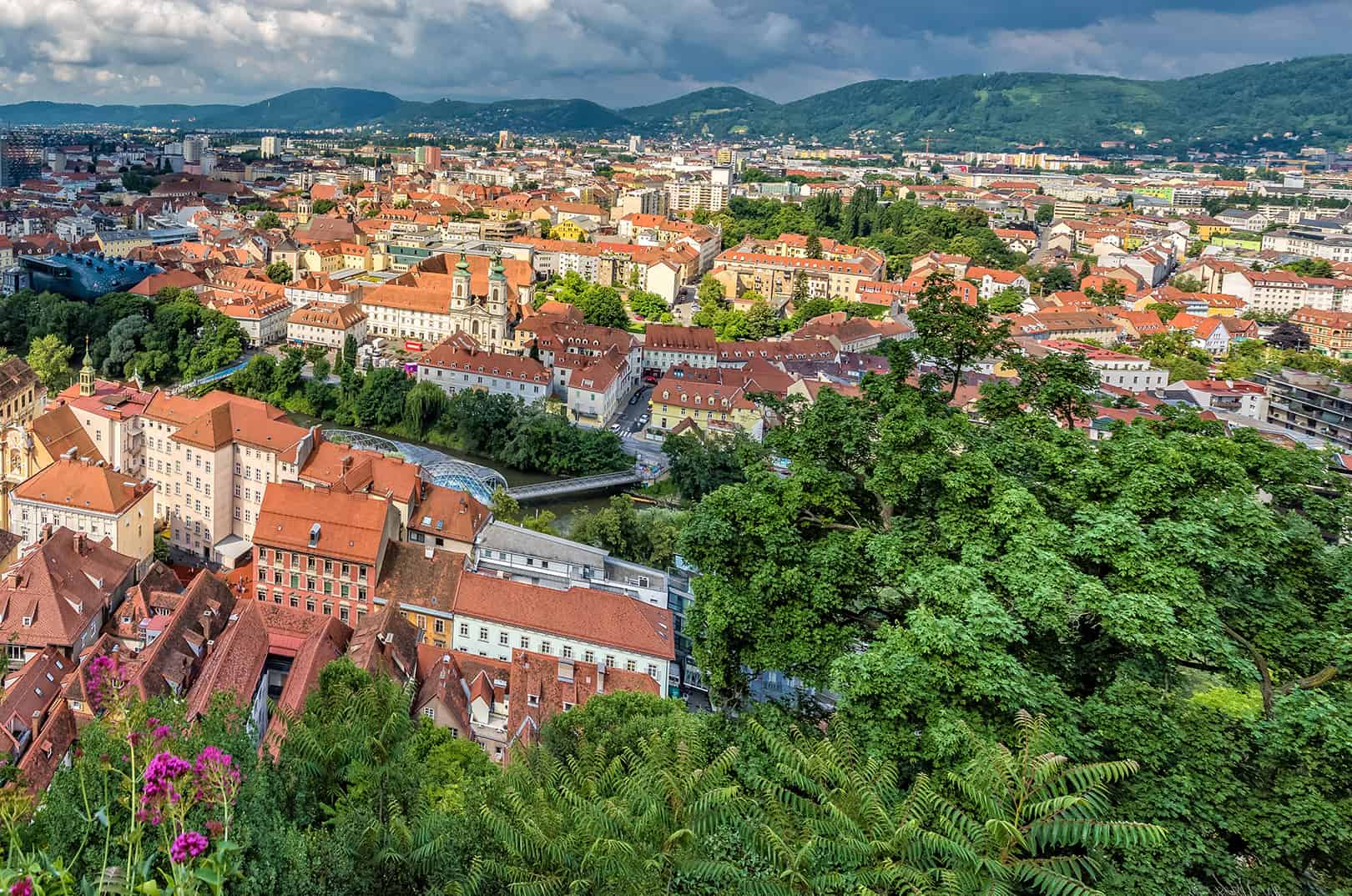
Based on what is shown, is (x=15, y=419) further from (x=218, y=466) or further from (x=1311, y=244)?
(x=1311, y=244)

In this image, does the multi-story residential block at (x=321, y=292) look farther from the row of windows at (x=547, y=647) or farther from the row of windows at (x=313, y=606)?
the row of windows at (x=547, y=647)

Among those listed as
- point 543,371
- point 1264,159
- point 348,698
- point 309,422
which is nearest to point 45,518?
point 348,698

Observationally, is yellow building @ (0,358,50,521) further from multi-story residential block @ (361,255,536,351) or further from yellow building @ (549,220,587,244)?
yellow building @ (549,220,587,244)

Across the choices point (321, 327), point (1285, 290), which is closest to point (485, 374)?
point (321, 327)

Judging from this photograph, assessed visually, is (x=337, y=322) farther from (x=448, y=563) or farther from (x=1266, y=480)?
(x=1266, y=480)

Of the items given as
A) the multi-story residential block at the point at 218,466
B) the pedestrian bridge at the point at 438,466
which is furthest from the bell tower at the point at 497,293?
the multi-story residential block at the point at 218,466

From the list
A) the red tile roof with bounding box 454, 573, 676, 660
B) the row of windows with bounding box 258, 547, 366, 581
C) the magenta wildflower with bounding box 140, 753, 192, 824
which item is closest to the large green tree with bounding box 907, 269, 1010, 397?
the red tile roof with bounding box 454, 573, 676, 660
